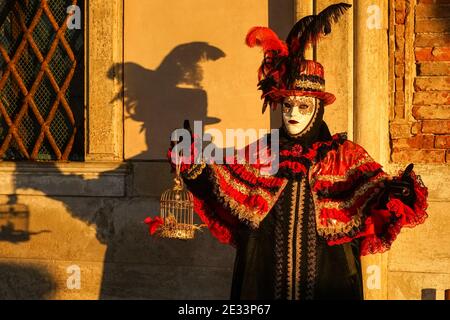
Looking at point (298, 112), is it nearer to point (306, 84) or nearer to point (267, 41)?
point (306, 84)

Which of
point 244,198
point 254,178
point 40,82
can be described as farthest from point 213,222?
point 40,82

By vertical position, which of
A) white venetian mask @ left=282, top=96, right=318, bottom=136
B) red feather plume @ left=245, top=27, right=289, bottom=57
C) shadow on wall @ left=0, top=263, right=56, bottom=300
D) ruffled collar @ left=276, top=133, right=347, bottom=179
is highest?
red feather plume @ left=245, top=27, right=289, bottom=57

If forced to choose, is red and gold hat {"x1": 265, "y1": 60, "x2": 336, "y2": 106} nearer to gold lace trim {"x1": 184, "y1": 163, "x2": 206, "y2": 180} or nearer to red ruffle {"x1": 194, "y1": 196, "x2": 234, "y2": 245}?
gold lace trim {"x1": 184, "y1": 163, "x2": 206, "y2": 180}

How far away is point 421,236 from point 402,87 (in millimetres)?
1111

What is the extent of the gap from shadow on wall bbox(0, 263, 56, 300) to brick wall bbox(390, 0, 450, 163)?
3.03 meters

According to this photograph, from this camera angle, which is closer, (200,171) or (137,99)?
(200,171)

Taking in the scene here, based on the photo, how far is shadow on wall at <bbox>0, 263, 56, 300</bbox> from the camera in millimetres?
7730

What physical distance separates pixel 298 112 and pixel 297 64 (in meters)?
0.30

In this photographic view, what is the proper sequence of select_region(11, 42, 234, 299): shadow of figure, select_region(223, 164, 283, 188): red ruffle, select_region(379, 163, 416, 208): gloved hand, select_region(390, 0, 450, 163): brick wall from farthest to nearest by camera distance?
select_region(11, 42, 234, 299): shadow of figure → select_region(390, 0, 450, 163): brick wall → select_region(223, 164, 283, 188): red ruffle → select_region(379, 163, 416, 208): gloved hand

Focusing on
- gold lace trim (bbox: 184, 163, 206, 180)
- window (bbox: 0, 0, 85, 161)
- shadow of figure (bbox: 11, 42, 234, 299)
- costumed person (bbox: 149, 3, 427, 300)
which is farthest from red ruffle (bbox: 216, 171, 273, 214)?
window (bbox: 0, 0, 85, 161)

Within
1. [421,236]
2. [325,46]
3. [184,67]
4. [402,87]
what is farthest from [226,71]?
[421,236]

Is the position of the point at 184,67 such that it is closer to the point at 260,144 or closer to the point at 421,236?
the point at 260,144

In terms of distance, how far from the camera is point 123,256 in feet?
24.7

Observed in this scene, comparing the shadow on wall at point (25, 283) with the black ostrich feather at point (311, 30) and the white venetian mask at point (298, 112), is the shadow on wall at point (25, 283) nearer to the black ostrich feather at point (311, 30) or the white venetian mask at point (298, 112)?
the white venetian mask at point (298, 112)
